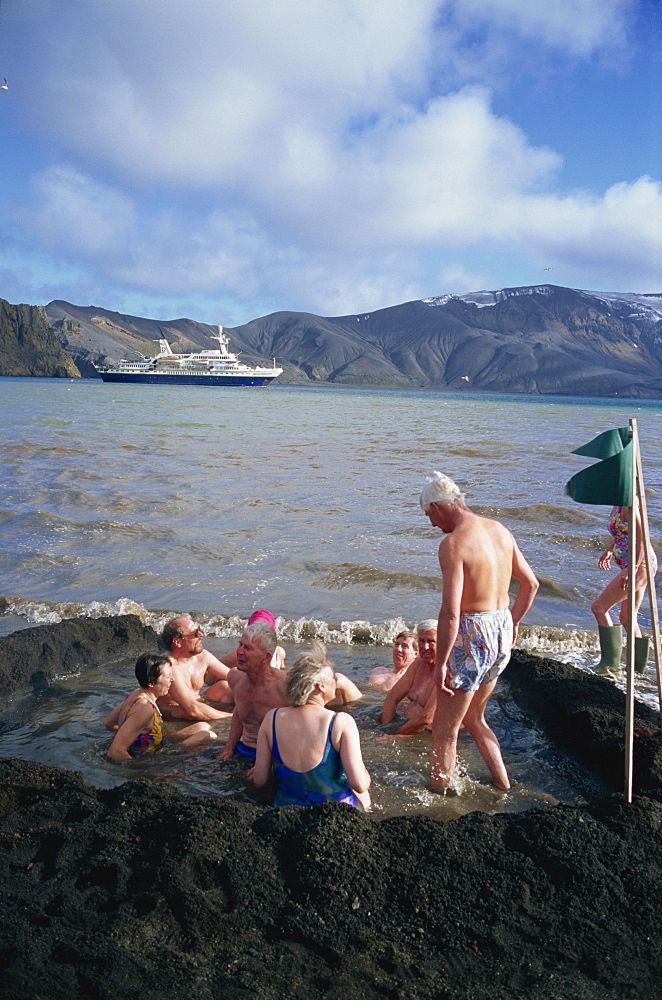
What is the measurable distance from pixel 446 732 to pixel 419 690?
113 centimetres

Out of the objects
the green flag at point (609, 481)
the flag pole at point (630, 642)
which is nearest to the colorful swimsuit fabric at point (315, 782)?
the flag pole at point (630, 642)

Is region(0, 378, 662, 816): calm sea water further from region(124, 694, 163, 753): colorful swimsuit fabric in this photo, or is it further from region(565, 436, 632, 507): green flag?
region(565, 436, 632, 507): green flag

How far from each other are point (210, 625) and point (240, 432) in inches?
1071

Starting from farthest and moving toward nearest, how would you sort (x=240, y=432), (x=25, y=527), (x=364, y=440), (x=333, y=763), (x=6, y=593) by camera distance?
(x=240, y=432)
(x=364, y=440)
(x=25, y=527)
(x=6, y=593)
(x=333, y=763)

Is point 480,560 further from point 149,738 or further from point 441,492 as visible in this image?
point 149,738

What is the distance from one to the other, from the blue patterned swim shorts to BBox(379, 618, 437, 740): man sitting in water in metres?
1.05

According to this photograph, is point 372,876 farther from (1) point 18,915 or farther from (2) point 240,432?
(2) point 240,432

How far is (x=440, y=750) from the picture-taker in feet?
15.5

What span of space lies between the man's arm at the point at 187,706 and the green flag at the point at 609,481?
3360mm

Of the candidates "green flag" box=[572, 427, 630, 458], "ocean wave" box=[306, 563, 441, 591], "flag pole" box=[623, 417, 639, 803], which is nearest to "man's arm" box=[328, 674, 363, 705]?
"flag pole" box=[623, 417, 639, 803]

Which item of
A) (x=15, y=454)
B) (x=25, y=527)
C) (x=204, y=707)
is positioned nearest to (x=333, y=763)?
(x=204, y=707)

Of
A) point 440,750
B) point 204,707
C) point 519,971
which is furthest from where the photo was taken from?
point 204,707

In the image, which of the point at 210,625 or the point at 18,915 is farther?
the point at 210,625

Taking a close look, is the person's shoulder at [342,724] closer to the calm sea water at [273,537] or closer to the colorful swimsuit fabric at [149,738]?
the colorful swimsuit fabric at [149,738]
